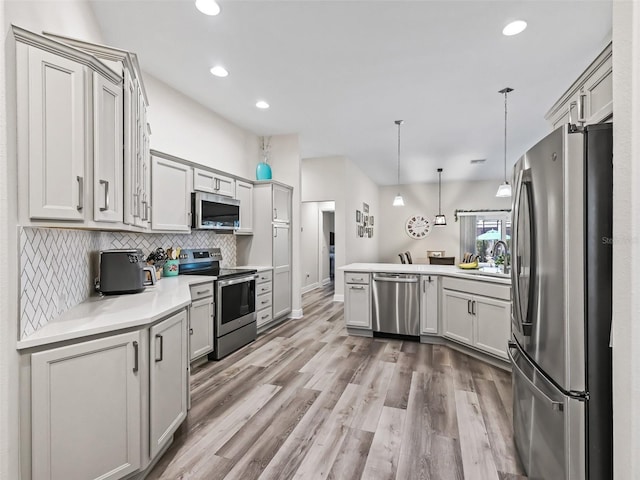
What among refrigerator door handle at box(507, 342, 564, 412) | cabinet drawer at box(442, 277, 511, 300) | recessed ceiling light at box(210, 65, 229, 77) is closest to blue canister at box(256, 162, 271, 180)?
recessed ceiling light at box(210, 65, 229, 77)

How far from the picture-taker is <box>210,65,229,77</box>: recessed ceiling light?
9.97ft

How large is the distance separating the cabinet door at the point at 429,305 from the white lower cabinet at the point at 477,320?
10 centimetres

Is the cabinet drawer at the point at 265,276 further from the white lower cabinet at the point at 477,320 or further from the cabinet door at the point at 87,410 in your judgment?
the cabinet door at the point at 87,410

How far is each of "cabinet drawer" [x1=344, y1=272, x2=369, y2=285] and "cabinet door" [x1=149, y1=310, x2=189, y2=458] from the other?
2430 millimetres

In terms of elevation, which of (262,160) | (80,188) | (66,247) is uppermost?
(262,160)

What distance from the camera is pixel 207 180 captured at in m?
3.61

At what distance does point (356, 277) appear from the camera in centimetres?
410

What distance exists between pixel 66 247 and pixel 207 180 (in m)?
1.89

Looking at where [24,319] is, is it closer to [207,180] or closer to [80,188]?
[80,188]

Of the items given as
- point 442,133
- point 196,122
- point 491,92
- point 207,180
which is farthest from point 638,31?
point 442,133

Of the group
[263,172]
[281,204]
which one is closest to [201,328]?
[281,204]

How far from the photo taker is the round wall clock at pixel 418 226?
960 centimetres

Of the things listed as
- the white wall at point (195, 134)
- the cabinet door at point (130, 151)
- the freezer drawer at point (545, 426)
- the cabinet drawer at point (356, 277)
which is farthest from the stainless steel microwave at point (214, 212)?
the freezer drawer at point (545, 426)

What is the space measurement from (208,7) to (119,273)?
1983 millimetres
